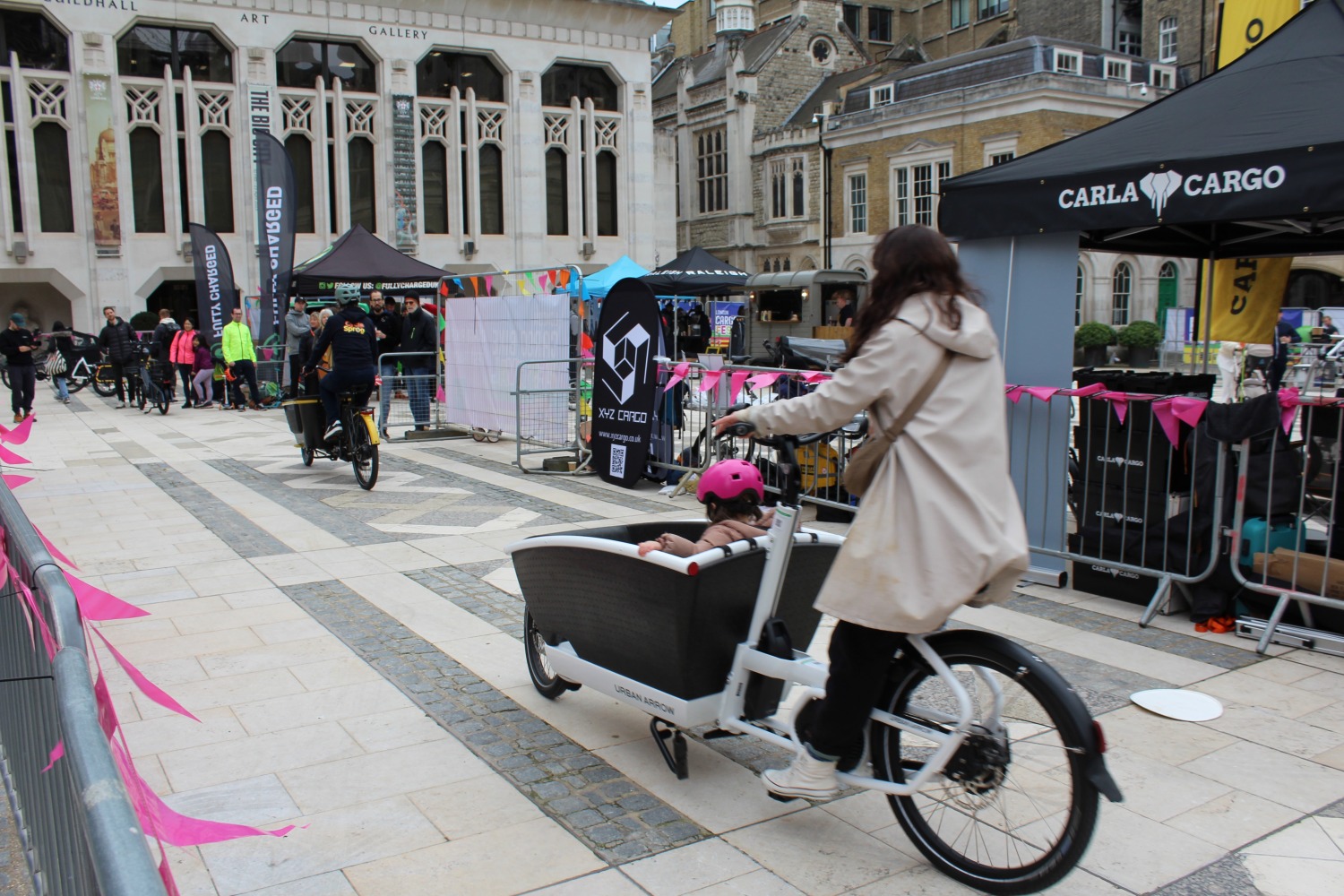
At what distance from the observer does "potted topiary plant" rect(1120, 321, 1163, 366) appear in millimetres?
30891

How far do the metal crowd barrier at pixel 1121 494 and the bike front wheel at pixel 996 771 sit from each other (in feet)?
10.4

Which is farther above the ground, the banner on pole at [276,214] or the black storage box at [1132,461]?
the banner on pole at [276,214]

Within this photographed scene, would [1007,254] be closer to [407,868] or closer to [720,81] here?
[407,868]

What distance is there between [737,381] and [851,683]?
20.7 ft

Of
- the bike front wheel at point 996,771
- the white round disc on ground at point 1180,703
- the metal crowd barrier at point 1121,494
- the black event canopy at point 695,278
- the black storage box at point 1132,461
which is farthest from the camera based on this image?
the black event canopy at point 695,278

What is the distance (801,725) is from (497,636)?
266cm

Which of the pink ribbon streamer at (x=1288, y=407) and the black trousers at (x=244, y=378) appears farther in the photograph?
the black trousers at (x=244, y=378)

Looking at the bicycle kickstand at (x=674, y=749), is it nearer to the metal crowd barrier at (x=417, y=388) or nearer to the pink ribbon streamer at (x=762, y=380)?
the pink ribbon streamer at (x=762, y=380)

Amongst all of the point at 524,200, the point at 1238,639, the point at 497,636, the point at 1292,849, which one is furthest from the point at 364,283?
the point at 1292,849

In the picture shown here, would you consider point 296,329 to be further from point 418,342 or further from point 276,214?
point 418,342

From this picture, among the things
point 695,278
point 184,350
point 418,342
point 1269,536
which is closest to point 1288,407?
point 1269,536

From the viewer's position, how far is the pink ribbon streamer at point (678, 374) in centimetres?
Answer: 974

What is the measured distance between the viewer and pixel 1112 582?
21.2ft

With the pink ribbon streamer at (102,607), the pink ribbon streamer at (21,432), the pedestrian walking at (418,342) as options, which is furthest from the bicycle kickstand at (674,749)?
the pedestrian walking at (418,342)
